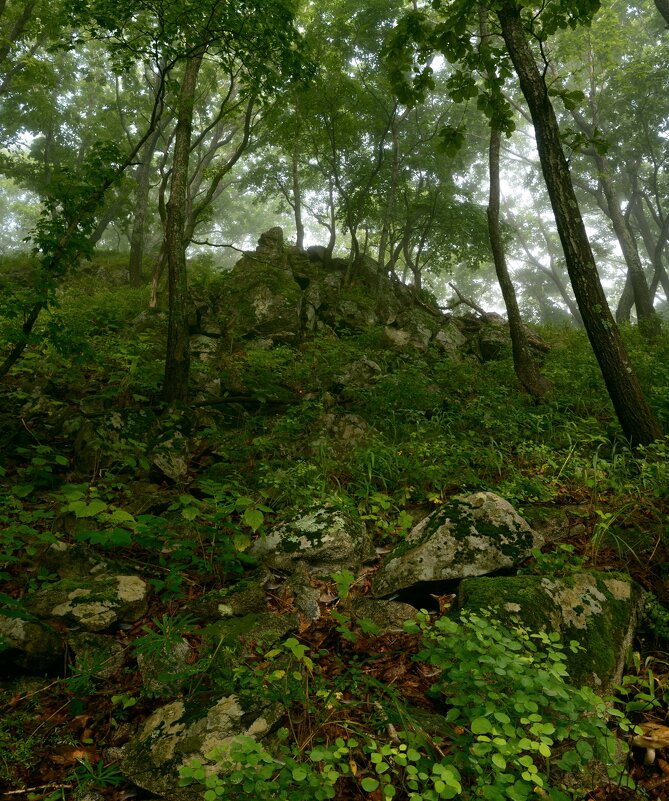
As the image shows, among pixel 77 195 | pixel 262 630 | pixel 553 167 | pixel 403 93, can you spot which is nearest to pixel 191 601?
pixel 262 630

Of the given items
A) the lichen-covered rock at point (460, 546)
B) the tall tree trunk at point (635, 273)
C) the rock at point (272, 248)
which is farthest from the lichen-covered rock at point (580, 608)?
the rock at point (272, 248)

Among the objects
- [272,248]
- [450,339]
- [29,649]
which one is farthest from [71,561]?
[272,248]

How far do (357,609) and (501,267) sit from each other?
8058 mm

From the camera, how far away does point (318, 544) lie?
154 inches

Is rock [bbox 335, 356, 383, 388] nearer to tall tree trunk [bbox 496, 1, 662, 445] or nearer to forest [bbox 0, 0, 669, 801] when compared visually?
forest [bbox 0, 0, 669, 801]

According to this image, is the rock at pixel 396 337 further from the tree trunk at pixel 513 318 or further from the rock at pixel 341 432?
the rock at pixel 341 432

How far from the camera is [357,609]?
322 cm

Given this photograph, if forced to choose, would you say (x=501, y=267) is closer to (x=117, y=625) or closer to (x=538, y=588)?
(x=538, y=588)

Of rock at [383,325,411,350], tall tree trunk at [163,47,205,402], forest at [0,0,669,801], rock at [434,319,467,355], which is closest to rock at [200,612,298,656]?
forest at [0,0,669,801]

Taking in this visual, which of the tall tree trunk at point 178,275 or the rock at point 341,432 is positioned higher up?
the tall tree trunk at point 178,275

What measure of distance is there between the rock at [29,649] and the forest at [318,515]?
0.05 ft

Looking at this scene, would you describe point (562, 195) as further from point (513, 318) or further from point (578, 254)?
point (513, 318)

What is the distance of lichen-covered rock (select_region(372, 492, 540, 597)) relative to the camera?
3.32 m

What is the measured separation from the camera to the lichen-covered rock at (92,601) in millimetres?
2943
